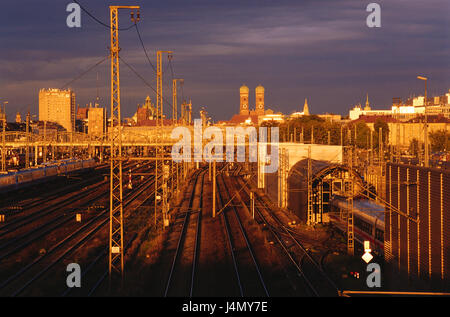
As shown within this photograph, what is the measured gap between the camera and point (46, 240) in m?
22.4

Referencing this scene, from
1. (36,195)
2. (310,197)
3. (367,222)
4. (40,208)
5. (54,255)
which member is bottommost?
(54,255)

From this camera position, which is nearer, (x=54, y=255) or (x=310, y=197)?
(x=54, y=255)

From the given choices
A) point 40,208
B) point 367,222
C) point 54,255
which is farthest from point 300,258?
point 40,208

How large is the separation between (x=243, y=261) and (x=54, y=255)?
23.8 feet

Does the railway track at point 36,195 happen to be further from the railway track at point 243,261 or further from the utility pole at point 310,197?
the utility pole at point 310,197

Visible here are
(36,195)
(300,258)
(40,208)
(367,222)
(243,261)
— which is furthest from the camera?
(36,195)

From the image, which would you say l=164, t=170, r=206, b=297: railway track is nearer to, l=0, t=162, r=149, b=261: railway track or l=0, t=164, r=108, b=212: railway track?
l=0, t=162, r=149, b=261: railway track

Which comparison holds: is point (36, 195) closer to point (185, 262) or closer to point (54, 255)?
point (54, 255)

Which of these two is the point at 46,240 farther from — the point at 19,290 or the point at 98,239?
the point at 19,290

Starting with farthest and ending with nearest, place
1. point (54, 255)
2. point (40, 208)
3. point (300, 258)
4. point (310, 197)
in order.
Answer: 1. point (40, 208)
2. point (310, 197)
3. point (54, 255)
4. point (300, 258)

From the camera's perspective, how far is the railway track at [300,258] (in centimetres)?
1523

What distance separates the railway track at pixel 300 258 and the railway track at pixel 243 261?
1.31 m

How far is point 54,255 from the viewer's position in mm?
19484

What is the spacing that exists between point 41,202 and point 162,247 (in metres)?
17.5
